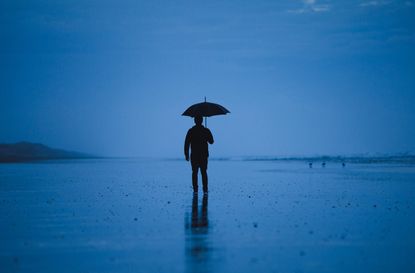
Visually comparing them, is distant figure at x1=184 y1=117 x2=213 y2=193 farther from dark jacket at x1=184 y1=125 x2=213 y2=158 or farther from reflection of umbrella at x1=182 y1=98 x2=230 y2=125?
reflection of umbrella at x1=182 y1=98 x2=230 y2=125

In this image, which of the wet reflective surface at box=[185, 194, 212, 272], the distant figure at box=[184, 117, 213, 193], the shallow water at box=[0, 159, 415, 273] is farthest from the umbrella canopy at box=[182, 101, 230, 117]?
the wet reflective surface at box=[185, 194, 212, 272]

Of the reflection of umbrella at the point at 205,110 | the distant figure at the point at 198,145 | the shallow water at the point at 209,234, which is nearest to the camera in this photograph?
the shallow water at the point at 209,234

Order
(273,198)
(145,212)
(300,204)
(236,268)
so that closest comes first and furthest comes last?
(236,268)
(145,212)
(300,204)
(273,198)

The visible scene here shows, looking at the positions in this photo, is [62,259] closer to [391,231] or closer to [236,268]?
[236,268]

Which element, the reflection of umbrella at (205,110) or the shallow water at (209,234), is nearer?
the shallow water at (209,234)

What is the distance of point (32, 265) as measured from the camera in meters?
6.37

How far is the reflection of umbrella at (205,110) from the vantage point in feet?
55.9

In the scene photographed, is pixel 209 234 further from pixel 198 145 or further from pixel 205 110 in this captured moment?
pixel 205 110

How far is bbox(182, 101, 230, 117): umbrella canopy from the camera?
1705 cm

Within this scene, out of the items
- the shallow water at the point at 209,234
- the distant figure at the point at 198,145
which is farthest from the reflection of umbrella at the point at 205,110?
the shallow water at the point at 209,234

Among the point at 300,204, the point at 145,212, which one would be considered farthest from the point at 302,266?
the point at 300,204

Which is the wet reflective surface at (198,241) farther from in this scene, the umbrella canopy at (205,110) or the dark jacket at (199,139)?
the umbrella canopy at (205,110)

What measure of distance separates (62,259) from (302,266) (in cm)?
297

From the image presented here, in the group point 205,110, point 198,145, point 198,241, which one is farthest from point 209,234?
point 205,110
